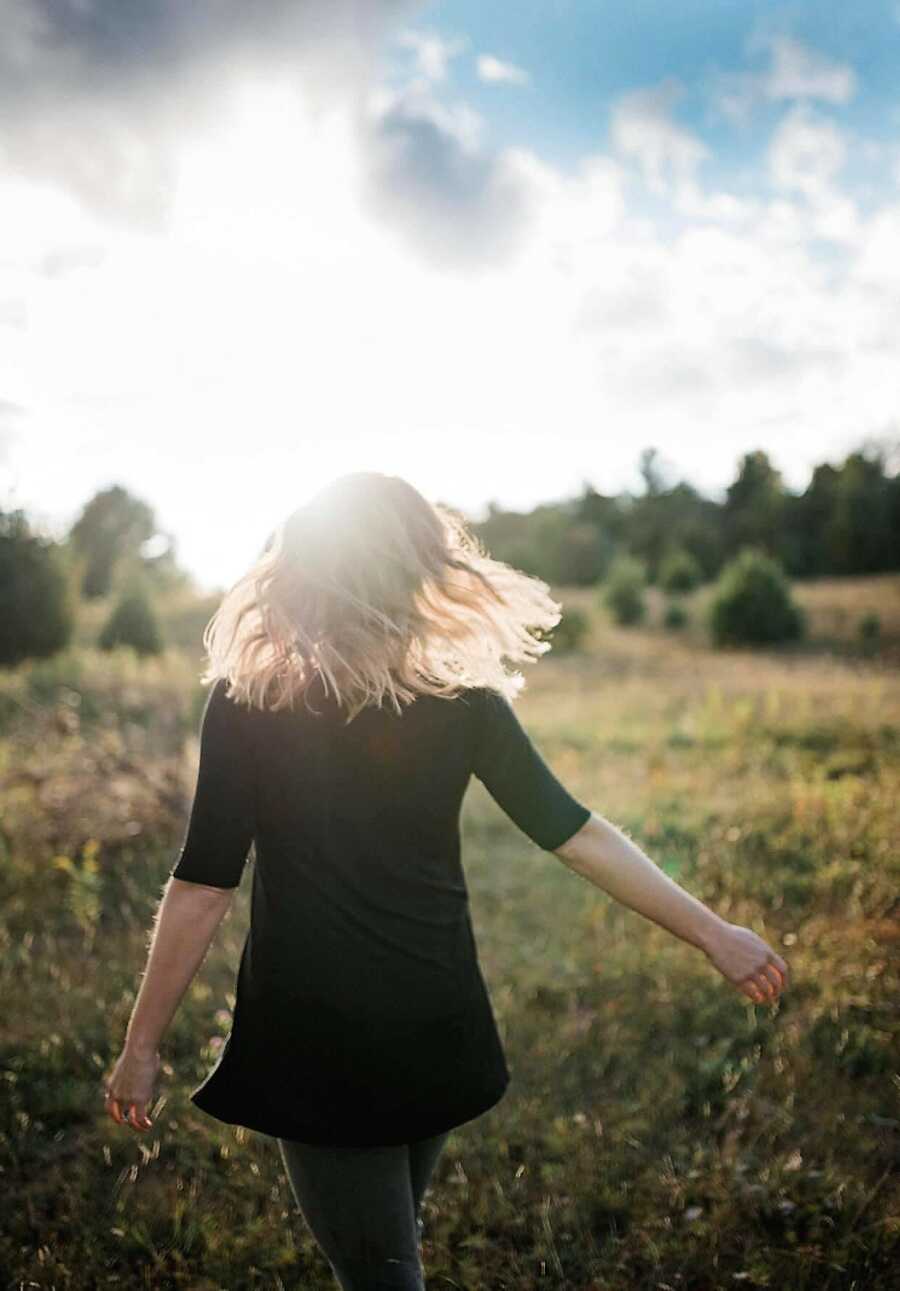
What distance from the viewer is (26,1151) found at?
3.47m

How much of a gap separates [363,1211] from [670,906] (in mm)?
833

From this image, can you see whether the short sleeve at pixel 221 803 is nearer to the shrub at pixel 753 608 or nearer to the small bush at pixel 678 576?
the shrub at pixel 753 608

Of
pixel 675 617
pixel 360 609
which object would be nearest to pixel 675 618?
pixel 675 617

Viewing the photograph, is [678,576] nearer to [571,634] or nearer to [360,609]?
[571,634]

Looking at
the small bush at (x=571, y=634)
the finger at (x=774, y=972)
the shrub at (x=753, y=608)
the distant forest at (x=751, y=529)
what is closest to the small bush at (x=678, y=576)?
the distant forest at (x=751, y=529)

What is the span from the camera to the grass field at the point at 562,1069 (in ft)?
9.45

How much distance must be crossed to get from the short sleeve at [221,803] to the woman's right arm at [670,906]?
2.16 ft

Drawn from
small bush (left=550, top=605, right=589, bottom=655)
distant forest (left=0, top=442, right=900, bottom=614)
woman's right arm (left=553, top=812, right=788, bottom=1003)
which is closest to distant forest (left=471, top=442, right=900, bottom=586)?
distant forest (left=0, top=442, right=900, bottom=614)

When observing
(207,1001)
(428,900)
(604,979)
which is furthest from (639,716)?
(428,900)

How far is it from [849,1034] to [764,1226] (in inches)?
50.7

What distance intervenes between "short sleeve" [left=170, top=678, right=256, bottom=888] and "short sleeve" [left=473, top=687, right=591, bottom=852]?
47 centimetres

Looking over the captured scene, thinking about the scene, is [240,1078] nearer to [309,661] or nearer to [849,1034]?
[309,661]

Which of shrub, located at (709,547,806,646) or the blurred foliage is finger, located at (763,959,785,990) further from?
the blurred foliage

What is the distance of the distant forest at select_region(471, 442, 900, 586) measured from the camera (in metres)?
41.4
